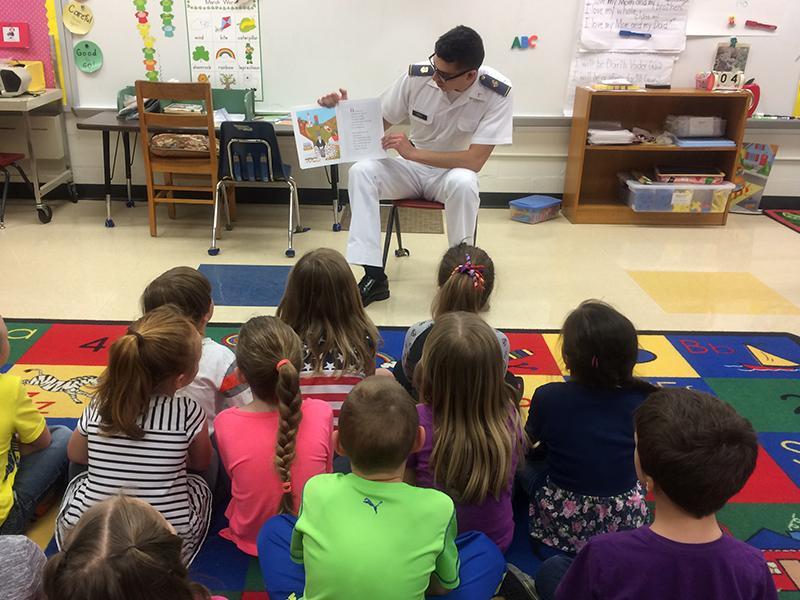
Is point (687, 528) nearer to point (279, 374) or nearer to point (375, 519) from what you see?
point (375, 519)

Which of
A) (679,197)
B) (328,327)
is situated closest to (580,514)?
(328,327)

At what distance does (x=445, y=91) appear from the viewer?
11.3 ft

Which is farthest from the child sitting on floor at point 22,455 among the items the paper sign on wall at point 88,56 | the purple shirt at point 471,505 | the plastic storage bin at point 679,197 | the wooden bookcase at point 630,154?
the plastic storage bin at point 679,197

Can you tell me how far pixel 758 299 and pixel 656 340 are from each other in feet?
2.87

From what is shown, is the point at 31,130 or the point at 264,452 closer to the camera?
the point at 264,452

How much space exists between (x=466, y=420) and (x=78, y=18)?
437 cm

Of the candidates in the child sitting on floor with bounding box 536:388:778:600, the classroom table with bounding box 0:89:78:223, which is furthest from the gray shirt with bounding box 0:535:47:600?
the classroom table with bounding box 0:89:78:223

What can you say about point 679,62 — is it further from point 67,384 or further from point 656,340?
point 67,384

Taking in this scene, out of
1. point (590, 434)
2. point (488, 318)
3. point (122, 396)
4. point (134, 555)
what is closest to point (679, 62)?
point (488, 318)

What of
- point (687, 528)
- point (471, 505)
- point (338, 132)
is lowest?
point (471, 505)

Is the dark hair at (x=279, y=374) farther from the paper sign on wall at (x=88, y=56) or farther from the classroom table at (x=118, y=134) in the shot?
the paper sign on wall at (x=88, y=56)

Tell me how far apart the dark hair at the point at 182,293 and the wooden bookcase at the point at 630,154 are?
3.40 m

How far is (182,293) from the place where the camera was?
6.42 feet

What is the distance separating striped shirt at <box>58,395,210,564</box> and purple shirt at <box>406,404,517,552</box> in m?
0.53
